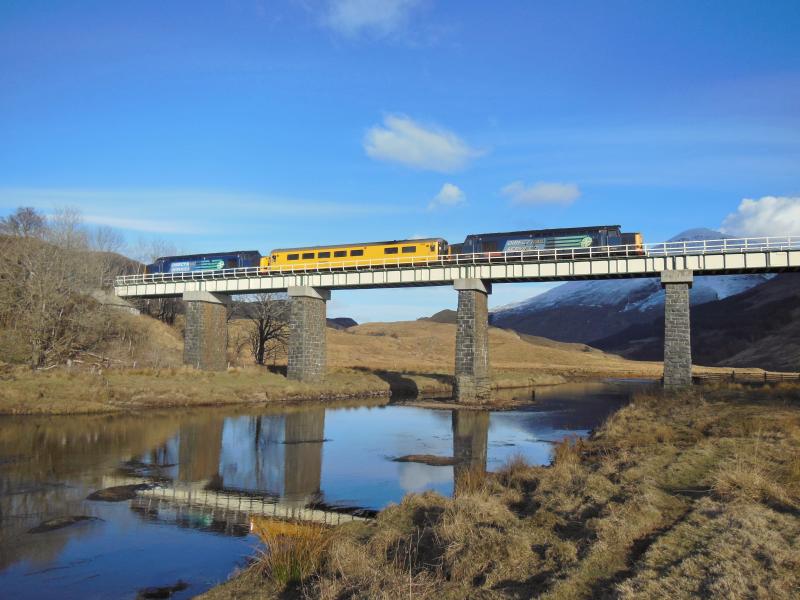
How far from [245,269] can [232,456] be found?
35.8 metres

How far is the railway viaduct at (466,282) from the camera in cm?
4428

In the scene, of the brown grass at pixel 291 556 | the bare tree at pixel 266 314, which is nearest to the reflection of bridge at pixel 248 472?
the brown grass at pixel 291 556

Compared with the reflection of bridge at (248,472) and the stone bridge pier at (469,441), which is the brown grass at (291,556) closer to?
the reflection of bridge at (248,472)

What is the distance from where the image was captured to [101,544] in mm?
15352

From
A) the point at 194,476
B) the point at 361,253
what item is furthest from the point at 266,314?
the point at 194,476

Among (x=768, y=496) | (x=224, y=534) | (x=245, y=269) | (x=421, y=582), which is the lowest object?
(x=224, y=534)

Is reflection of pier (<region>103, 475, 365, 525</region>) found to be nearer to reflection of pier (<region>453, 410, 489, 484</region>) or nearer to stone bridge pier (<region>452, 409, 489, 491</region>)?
stone bridge pier (<region>452, 409, 489, 491</region>)

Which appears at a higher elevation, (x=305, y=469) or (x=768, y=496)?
(x=768, y=496)

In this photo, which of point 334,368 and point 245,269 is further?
point 334,368

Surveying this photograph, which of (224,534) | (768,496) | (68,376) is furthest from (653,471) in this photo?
(68,376)

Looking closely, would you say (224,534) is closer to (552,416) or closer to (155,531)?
(155,531)

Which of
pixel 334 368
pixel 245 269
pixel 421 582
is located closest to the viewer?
pixel 421 582

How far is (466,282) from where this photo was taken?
52312 millimetres

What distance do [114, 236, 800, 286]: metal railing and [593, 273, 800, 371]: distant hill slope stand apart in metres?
56.6
